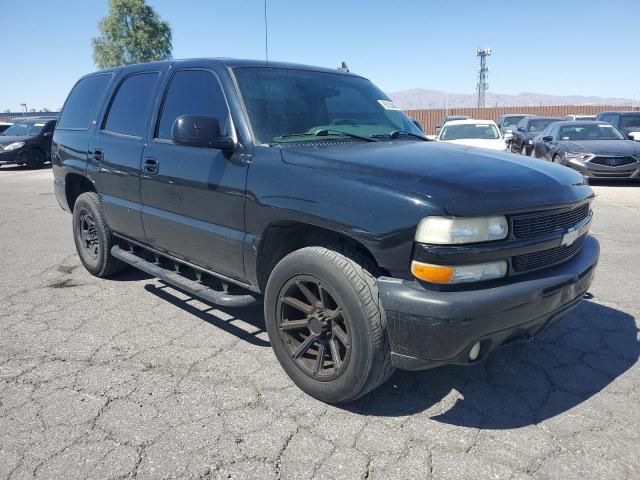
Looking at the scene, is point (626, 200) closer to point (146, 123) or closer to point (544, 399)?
point (544, 399)

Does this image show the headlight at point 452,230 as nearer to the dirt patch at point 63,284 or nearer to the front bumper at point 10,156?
the dirt patch at point 63,284

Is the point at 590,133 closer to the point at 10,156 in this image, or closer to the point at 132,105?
the point at 132,105

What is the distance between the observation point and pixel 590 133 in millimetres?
11867

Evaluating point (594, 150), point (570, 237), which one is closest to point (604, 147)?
point (594, 150)

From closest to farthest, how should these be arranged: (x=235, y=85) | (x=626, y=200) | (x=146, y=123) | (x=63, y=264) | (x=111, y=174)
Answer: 1. (x=235, y=85)
2. (x=146, y=123)
3. (x=111, y=174)
4. (x=63, y=264)
5. (x=626, y=200)

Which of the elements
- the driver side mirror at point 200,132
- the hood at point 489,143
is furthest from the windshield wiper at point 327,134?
the hood at point 489,143

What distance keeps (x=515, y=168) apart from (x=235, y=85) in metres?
1.74

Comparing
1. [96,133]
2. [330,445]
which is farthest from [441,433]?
Answer: [96,133]

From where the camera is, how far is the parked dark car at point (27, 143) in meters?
16.6

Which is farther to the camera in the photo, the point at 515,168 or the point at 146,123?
the point at 146,123

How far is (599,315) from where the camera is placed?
3875 mm

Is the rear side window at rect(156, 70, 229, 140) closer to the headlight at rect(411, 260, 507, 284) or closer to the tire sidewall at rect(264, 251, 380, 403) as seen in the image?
the tire sidewall at rect(264, 251, 380, 403)

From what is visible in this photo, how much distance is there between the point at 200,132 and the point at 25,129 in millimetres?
17351

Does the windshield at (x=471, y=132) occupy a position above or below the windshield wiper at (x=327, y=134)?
below
